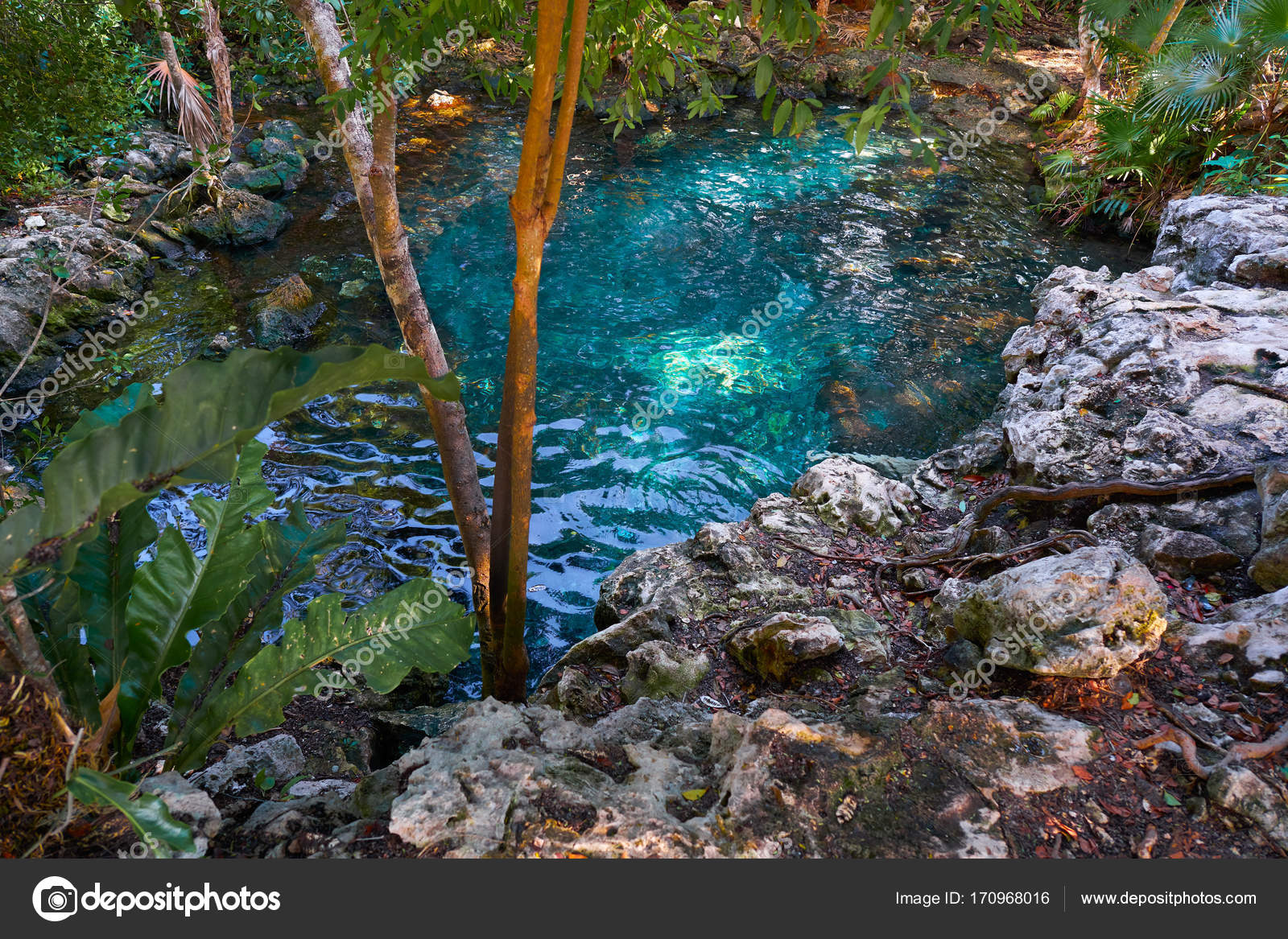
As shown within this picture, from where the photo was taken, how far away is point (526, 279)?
2.30m

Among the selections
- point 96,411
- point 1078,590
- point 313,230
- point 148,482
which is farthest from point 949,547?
point 313,230

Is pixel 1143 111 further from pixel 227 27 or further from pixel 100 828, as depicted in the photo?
pixel 227 27

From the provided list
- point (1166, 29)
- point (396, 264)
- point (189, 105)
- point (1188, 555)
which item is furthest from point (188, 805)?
point (1166, 29)

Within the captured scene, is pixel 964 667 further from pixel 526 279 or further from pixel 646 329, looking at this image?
pixel 646 329

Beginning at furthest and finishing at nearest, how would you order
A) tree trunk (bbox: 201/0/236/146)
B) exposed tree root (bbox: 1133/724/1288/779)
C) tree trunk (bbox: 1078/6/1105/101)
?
tree trunk (bbox: 1078/6/1105/101)
tree trunk (bbox: 201/0/236/146)
exposed tree root (bbox: 1133/724/1288/779)

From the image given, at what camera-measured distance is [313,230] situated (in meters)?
9.30

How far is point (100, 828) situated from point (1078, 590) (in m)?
2.86

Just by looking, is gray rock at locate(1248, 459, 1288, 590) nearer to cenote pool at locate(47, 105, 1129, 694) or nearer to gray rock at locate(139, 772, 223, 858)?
cenote pool at locate(47, 105, 1129, 694)

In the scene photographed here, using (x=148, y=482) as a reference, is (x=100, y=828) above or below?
below

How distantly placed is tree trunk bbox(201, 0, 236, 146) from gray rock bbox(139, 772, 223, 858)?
9229 millimetres

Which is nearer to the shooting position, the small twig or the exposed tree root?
the exposed tree root

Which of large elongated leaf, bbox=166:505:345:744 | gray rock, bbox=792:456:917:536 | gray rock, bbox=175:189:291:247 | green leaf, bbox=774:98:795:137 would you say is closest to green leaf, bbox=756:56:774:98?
green leaf, bbox=774:98:795:137

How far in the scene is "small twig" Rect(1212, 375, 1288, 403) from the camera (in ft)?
12.2

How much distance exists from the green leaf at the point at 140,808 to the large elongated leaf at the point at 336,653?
0.60 metres
